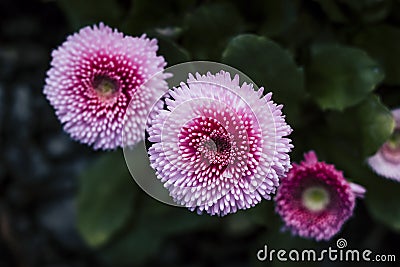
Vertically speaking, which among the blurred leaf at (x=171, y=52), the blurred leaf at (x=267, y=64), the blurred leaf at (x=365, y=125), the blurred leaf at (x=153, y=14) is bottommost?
the blurred leaf at (x=365, y=125)

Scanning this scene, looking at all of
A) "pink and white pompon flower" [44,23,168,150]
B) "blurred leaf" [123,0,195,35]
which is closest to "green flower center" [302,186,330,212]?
"pink and white pompon flower" [44,23,168,150]

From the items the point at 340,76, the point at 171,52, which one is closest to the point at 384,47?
the point at 340,76

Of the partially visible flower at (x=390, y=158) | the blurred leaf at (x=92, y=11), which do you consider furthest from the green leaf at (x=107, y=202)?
the partially visible flower at (x=390, y=158)

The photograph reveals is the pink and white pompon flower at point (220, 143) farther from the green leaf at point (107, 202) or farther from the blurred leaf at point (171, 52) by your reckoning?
Result: the green leaf at point (107, 202)

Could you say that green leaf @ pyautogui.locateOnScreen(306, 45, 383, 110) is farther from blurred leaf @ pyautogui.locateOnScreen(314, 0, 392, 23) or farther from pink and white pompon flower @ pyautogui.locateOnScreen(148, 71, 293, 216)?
pink and white pompon flower @ pyautogui.locateOnScreen(148, 71, 293, 216)

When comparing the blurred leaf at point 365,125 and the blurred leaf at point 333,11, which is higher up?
the blurred leaf at point 333,11

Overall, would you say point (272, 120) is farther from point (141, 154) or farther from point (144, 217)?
point (144, 217)

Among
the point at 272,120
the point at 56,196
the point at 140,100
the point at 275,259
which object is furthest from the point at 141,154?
the point at 56,196
